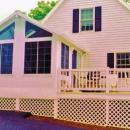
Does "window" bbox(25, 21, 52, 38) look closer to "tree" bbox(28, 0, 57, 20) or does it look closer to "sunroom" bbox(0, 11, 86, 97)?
"sunroom" bbox(0, 11, 86, 97)

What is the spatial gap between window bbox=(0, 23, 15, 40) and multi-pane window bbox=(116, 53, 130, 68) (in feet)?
24.5

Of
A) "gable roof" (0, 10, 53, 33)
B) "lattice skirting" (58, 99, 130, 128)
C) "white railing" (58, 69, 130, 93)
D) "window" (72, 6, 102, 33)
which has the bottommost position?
"lattice skirting" (58, 99, 130, 128)

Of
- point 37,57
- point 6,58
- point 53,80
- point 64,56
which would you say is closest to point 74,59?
point 64,56

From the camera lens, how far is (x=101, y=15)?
955 inches

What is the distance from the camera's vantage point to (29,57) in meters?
19.4

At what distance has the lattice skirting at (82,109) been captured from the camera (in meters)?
17.6

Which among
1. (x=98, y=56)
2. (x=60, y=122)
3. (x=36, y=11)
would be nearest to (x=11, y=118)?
(x=60, y=122)

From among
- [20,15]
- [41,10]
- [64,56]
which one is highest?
[41,10]

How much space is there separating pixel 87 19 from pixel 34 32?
649cm

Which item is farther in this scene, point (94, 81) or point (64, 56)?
point (64, 56)

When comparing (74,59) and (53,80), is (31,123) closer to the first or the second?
(53,80)

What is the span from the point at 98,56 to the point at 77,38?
1.98 meters

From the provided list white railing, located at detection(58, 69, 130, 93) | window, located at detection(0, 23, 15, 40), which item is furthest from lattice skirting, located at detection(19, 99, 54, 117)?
window, located at detection(0, 23, 15, 40)

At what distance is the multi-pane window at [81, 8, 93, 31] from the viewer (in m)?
24.6
